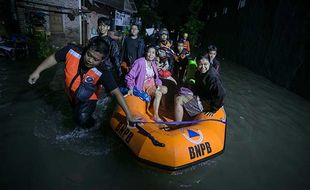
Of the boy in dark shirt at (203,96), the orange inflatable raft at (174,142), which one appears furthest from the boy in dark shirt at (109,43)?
the boy in dark shirt at (203,96)

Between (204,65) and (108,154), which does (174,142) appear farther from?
(204,65)

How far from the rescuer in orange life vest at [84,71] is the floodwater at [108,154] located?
96 centimetres

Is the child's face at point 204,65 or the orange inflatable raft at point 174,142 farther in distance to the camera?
the child's face at point 204,65

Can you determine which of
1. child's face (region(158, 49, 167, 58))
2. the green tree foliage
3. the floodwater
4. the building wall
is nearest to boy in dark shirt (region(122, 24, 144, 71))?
child's face (region(158, 49, 167, 58))

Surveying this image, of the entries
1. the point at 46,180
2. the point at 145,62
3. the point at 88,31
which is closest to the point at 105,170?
the point at 46,180

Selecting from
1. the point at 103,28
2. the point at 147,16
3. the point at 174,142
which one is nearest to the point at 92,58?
the point at 174,142

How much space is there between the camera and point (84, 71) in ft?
11.0

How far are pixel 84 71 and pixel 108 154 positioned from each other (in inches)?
62.5

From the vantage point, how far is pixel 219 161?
4.01m

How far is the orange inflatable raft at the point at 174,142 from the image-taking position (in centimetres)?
316

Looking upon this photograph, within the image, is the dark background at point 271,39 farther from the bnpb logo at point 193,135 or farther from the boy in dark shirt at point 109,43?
the boy in dark shirt at point 109,43

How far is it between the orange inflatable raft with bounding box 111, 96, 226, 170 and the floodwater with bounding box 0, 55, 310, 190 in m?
0.37

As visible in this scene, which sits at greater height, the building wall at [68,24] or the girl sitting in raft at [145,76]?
the building wall at [68,24]

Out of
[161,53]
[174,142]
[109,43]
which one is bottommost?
[174,142]
